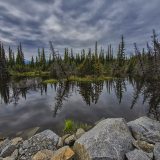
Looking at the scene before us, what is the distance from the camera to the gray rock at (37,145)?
9.05 metres

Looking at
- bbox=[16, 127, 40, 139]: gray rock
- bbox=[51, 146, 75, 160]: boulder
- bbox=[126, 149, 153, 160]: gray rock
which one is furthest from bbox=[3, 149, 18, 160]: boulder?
bbox=[126, 149, 153, 160]: gray rock

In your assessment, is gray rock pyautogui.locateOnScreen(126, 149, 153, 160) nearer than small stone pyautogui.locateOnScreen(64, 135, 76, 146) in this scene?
Yes

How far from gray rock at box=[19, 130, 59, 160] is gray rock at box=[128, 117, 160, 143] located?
12.2 feet

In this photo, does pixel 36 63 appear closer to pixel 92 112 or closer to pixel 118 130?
pixel 92 112

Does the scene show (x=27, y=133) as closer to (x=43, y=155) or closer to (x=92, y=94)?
(x=43, y=155)

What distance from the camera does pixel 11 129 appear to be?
15234 millimetres

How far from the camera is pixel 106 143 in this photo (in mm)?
7742

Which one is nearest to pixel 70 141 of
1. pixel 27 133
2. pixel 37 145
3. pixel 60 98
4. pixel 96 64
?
pixel 37 145

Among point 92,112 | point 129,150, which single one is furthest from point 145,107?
point 129,150

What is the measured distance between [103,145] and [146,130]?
275 centimetres

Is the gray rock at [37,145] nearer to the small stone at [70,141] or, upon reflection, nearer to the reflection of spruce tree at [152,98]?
the small stone at [70,141]

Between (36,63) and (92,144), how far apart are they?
3874 inches

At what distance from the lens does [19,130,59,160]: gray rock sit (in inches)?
356

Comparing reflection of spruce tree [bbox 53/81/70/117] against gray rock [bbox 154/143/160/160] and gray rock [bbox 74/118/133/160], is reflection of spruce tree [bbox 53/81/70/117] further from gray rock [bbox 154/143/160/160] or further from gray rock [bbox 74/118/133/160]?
gray rock [bbox 154/143/160/160]
